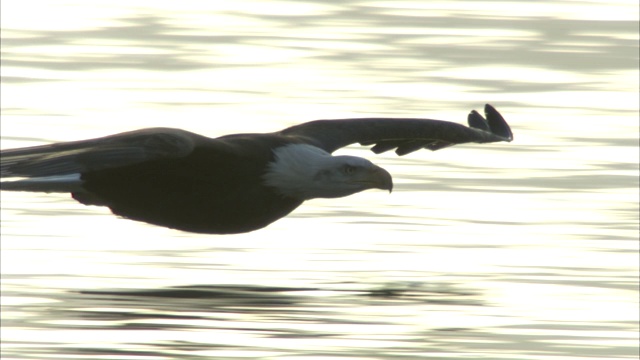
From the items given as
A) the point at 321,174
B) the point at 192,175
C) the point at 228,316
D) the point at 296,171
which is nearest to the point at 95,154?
the point at 192,175

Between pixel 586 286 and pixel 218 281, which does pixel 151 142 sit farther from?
pixel 586 286

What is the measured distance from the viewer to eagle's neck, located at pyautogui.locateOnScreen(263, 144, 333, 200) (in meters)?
12.8

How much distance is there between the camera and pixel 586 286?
621 inches

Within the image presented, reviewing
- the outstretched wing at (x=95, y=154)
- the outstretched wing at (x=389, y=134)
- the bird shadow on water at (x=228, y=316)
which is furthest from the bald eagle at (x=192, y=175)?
the bird shadow on water at (x=228, y=316)

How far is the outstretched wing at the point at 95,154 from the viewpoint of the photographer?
1175 cm

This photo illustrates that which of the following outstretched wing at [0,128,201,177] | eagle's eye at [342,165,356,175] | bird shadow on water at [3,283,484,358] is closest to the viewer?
outstretched wing at [0,128,201,177]

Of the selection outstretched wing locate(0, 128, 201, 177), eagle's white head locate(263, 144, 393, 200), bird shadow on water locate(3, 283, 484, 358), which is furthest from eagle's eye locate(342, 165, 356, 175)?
bird shadow on water locate(3, 283, 484, 358)

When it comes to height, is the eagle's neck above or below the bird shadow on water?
above

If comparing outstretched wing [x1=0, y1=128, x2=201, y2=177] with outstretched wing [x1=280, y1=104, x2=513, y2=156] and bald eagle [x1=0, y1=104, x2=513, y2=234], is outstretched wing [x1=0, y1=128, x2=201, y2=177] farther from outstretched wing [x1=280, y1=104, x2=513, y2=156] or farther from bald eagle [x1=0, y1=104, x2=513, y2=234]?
outstretched wing [x1=280, y1=104, x2=513, y2=156]

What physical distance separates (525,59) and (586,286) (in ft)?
27.0

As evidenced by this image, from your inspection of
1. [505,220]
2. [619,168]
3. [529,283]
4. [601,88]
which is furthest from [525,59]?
[529,283]

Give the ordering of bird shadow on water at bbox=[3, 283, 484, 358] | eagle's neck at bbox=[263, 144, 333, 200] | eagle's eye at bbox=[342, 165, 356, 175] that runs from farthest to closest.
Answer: bird shadow on water at bbox=[3, 283, 484, 358] < eagle's eye at bbox=[342, 165, 356, 175] < eagle's neck at bbox=[263, 144, 333, 200]

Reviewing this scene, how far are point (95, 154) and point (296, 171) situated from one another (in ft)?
4.99

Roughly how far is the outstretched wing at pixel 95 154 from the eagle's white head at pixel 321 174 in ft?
2.90
